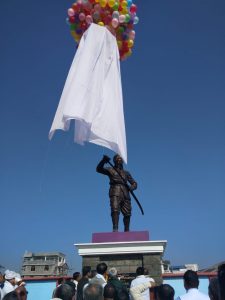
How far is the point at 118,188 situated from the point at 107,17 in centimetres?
410

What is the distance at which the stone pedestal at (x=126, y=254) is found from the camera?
6734 mm

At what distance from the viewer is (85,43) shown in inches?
277

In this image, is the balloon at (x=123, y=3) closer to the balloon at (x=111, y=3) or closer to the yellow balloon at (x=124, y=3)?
the yellow balloon at (x=124, y=3)

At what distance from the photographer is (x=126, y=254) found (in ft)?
22.3

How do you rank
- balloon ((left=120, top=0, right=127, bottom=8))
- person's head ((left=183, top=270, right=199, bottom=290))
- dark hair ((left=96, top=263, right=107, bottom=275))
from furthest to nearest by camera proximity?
balloon ((left=120, top=0, right=127, bottom=8)) < dark hair ((left=96, top=263, right=107, bottom=275)) < person's head ((left=183, top=270, right=199, bottom=290))

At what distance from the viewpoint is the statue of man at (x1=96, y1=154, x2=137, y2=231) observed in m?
7.55

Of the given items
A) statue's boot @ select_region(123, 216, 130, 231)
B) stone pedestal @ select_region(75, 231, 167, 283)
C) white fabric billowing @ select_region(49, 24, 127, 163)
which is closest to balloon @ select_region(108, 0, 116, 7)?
white fabric billowing @ select_region(49, 24, 127, 163)

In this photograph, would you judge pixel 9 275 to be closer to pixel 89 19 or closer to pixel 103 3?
pixel 89 19

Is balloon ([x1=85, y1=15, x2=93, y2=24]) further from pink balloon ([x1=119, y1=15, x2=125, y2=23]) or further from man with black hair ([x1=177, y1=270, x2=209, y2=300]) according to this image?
man with black hair ([x1=177, y1=270, x2=209, y2=300])

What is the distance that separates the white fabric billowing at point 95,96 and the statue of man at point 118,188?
53.4 inches

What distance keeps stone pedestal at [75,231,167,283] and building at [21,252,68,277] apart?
4213 cm

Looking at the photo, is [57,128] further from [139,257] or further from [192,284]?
[192,284]

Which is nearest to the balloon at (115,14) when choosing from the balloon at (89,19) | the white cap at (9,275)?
the balloon at (89,19)

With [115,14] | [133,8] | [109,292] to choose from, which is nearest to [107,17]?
[115,14]
